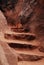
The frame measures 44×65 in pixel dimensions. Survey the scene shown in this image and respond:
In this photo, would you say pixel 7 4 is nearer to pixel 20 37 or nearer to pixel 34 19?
pixel 34 19

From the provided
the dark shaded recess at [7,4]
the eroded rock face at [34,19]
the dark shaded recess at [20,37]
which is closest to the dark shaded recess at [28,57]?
the eroded rock face at [34,19]

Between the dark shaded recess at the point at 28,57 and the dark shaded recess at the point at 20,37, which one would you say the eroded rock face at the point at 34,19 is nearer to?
the dark shaded recess at the point at 20,37

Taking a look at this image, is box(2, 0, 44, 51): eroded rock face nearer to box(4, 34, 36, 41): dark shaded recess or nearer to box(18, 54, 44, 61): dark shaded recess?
box(4, 34, 36, 41): dark shaded recess

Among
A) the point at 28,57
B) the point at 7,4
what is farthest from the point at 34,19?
the point at 7,4

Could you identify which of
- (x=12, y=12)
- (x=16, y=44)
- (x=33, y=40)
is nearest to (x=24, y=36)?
(x=33, y=40)

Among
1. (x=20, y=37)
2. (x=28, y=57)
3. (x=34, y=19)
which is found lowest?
(x=28, y=57)

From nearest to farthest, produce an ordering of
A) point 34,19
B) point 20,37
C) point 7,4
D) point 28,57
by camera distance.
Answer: point 28,57 < point 20,37 < point 34,19 < point 7,4

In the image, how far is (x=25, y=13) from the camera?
754 cm

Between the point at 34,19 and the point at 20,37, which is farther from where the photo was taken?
the point at 34,19

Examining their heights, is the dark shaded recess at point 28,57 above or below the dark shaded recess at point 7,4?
below

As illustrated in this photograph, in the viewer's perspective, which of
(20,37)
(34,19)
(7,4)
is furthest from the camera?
(7,4)

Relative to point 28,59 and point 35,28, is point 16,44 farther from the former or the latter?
point 35,28

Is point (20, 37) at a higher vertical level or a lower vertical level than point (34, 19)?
lower

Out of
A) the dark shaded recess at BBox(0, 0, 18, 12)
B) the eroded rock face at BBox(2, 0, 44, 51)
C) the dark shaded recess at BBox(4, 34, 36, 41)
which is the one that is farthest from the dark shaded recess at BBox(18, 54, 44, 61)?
the dark shaded recess at BBox(0, 0, 18, 12)
